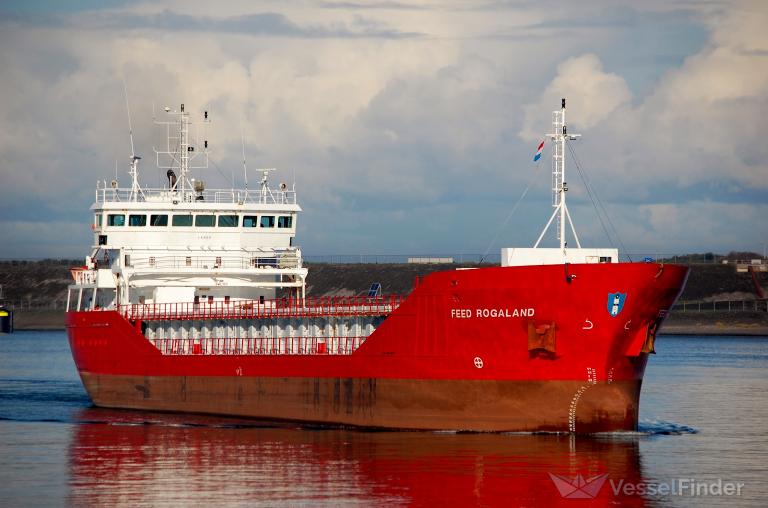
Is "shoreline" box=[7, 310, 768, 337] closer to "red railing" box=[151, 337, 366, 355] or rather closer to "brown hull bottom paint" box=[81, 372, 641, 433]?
"red railing" box=[151, 337, 366, 355]

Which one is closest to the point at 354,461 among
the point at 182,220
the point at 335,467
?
the point at 335,467

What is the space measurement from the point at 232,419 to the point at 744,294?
77.1 m

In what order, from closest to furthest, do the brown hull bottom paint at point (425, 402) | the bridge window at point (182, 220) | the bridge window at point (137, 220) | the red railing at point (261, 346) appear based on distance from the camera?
1. the brown hull bottom paint at point (425, 402)
2. the red railing at point (261, 346)
3. the bridge window at point (182, 220)
4. the bridge window at point (137, 220)

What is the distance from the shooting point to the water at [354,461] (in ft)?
84.6

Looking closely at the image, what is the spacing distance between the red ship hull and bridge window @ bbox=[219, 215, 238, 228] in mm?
9198

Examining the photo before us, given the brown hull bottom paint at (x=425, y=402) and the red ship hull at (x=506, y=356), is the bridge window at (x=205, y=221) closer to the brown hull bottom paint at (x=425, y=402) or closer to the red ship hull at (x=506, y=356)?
the brown hull bottom paint at (x=425, y=402)

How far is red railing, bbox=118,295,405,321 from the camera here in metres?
36.5

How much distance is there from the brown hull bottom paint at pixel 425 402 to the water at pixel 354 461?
20.4 inches

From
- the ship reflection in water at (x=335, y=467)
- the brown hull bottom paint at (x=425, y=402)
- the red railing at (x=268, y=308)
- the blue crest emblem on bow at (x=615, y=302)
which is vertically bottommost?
the ship reflection in water at (x=335, y=467)

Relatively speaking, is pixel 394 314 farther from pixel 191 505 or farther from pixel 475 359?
pixel 191 505

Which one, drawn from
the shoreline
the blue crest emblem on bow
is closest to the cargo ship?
the blue crest emblem on bow

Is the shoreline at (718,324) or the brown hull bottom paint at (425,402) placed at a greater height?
the shoreline at (718,324)

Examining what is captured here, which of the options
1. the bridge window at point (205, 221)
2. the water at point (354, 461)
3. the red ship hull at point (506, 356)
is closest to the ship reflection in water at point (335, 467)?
the water at point (354, 461)

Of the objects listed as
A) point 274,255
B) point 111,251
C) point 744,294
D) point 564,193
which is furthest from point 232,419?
point 744,294
